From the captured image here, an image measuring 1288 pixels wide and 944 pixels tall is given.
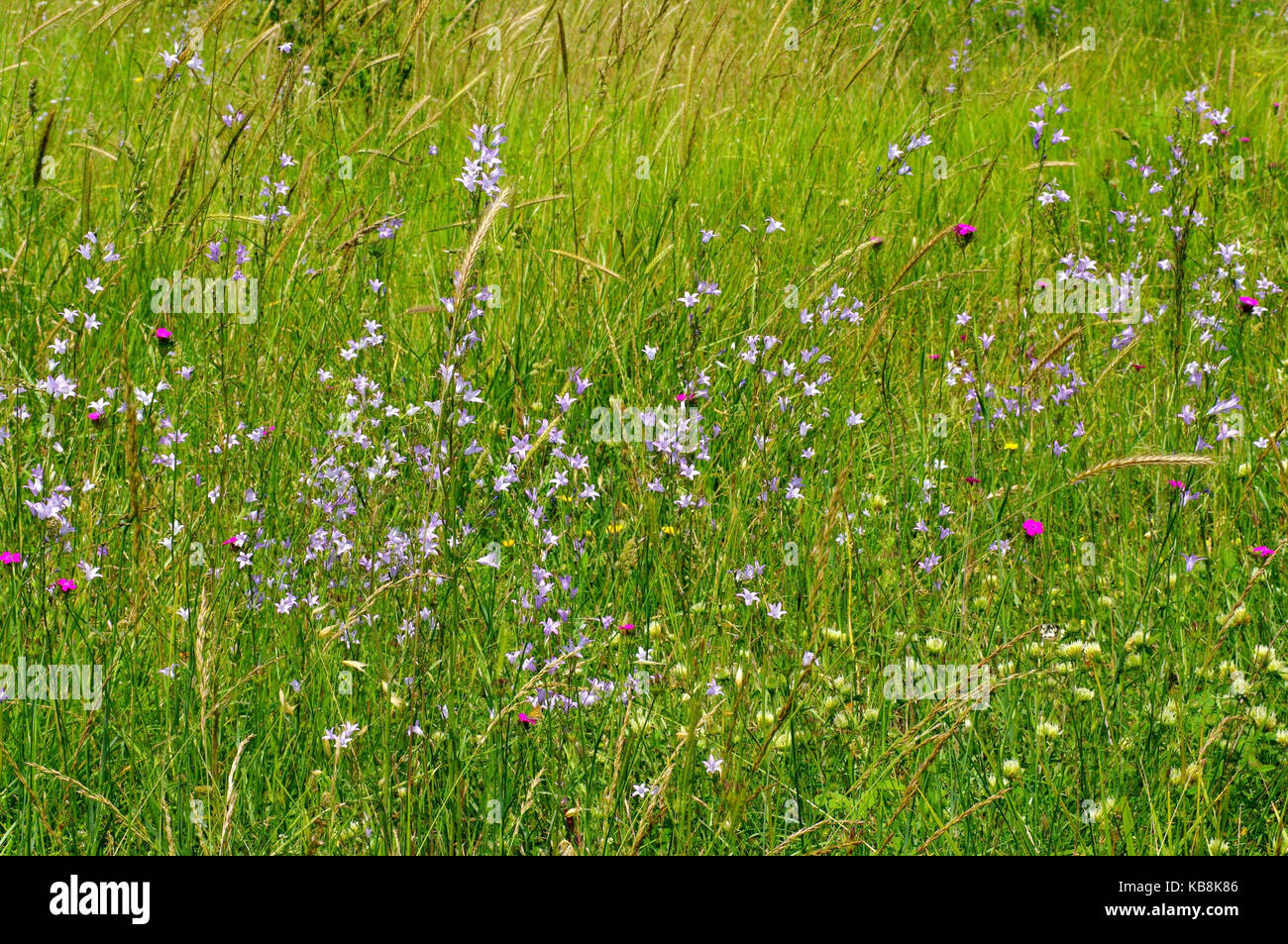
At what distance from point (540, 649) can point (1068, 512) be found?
1325 millimetres

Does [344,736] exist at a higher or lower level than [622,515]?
lower

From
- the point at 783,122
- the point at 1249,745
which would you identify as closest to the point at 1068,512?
the point at 1249,745

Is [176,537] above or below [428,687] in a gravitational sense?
above

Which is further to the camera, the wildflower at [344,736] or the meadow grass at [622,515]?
the meadow grass at [622,515]

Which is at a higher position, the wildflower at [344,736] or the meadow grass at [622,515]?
the meadow grass at [622,515]

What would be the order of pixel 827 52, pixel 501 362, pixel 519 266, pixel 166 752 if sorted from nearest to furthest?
pixel 166 752 → pixel 501 362 → pixel 519 266 → pixel 827 52

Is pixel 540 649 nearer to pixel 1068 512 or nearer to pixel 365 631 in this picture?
pixel 365 631

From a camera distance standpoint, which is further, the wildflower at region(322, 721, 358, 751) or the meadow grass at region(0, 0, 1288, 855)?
the meadow grass at region(0, 0, 1288, 855)

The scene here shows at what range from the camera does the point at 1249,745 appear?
5.75 ft

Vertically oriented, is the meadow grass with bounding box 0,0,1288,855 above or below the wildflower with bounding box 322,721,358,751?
above

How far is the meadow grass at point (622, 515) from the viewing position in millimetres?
1601

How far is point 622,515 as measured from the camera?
2.33 m

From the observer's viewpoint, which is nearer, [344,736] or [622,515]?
[344,736]

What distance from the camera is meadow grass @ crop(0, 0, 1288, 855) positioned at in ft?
5.25
